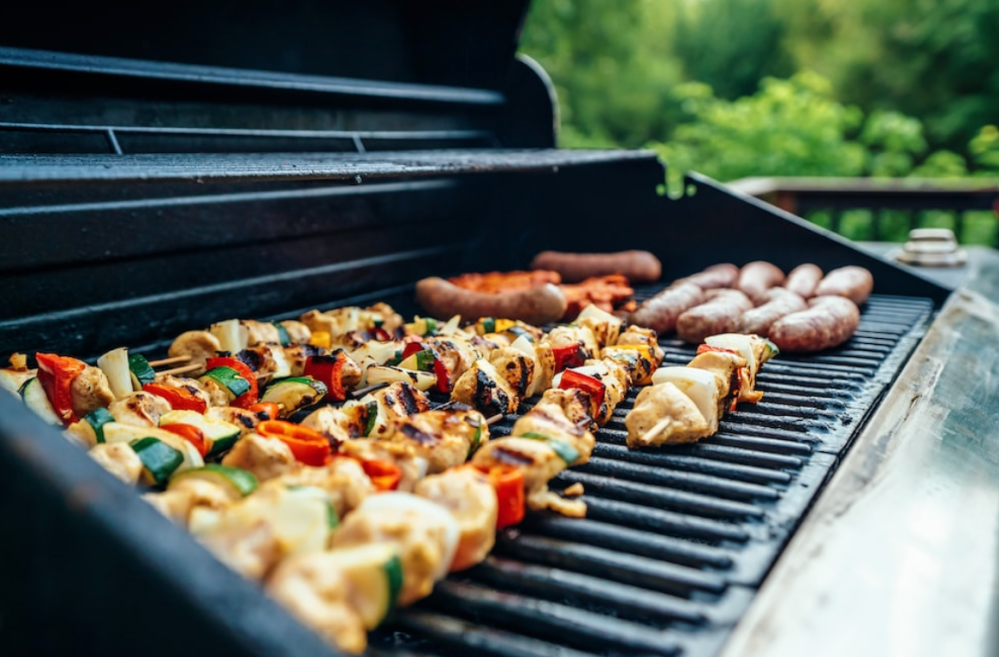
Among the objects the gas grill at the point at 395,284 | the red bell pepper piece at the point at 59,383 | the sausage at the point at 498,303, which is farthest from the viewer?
the sausage at the point at 498,303

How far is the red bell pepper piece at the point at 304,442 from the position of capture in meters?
2.19

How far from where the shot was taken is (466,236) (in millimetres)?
5695

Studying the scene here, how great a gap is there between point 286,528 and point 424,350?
1.63 metres

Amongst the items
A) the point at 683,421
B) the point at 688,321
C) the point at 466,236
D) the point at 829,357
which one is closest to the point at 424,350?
the point at 683,421

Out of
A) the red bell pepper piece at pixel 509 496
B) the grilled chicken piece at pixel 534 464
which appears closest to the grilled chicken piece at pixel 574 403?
the grilled chicken piece at pixel 534 464

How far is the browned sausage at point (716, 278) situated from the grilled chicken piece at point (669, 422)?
2197 millimetres

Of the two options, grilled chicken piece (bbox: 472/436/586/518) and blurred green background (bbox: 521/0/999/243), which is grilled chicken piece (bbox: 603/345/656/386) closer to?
grilled chicken piece (bbox: 472/436/586/518)

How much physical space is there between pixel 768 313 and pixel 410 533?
9.46 ft

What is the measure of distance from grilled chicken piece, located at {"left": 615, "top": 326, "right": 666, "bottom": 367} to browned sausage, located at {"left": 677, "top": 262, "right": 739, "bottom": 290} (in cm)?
114

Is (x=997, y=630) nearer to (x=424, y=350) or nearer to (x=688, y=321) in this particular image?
(x=424, y=350)

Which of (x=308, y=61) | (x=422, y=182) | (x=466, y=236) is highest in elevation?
(x=308, y=61)

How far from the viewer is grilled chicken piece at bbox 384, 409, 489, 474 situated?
2211 millimetres

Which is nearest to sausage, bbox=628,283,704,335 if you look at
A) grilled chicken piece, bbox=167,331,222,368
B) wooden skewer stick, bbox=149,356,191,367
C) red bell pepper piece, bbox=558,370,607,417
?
red bell pepper piece, bbox=558,370,607,417

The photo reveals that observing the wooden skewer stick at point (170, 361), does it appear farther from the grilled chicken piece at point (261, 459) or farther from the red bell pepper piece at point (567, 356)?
the red bell pepper piece at point (567, 356)
